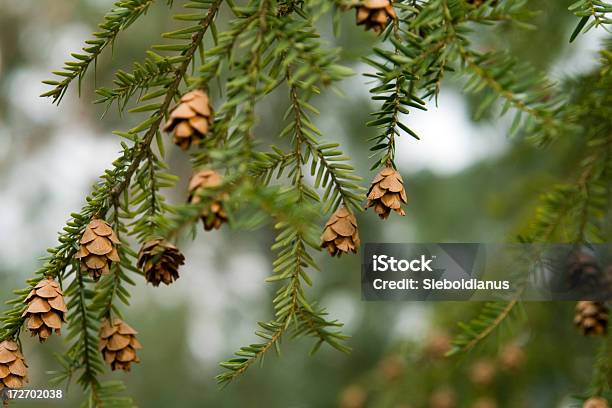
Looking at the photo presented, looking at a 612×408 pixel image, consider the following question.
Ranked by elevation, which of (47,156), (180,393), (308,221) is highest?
(47,156)

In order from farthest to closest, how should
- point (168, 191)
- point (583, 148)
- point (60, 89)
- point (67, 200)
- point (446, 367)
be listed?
point (168, 191), point (67, 200), point (446, 367), point (583, 148), point (60, 89)

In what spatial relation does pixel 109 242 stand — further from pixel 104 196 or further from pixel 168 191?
pixel 168 191

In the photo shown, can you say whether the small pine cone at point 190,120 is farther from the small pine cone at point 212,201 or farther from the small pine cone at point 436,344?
the small pine cone at point 436,344

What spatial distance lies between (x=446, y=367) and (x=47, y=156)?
6.62 ft

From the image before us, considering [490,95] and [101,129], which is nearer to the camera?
[490,95]

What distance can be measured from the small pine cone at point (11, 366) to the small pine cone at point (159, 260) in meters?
0.12

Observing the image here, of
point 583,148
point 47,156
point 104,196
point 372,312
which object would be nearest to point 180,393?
point 372,312

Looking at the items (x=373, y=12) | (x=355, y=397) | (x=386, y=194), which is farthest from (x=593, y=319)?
(x=355, y=397)

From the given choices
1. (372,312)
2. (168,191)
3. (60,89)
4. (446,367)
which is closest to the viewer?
(60,89)

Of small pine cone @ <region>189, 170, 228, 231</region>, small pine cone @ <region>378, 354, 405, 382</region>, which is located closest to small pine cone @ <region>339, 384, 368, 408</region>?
small pine cone @ <region>378, 354, 405, 382</region>

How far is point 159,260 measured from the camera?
0.40 metres

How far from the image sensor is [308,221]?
0.33 m

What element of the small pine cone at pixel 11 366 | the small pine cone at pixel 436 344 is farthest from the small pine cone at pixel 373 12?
the small pine cone at pixel 436 344

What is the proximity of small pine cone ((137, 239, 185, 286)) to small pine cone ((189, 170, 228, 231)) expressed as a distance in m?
0.07
